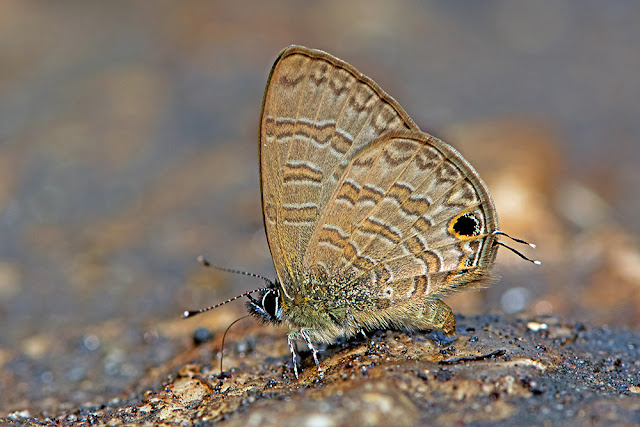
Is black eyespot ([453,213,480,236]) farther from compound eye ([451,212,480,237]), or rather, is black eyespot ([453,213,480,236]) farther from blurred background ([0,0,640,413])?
blurred background ([0,0,640,413])

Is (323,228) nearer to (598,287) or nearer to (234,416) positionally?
(234,416)

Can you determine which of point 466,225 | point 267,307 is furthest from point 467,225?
point 267,307

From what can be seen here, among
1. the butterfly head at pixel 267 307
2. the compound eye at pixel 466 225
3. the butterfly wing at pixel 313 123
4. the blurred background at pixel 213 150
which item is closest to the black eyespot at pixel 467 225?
the compound eye at pixel 466 225

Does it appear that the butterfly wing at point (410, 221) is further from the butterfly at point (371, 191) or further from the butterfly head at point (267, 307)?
the butterfly head at point (267, 307)

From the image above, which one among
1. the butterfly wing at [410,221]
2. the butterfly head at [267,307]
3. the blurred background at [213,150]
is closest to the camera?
the butterfly wing at [410,221]

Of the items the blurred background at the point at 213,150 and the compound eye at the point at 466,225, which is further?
the blurred background at the point at 213,150

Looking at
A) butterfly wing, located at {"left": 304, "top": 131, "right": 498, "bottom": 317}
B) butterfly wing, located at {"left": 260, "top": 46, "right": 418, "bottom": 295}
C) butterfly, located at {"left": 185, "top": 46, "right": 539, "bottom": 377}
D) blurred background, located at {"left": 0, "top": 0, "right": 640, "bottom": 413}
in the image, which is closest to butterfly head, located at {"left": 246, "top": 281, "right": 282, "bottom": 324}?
butterfly, located at {"left": 185, "top": 46, "right": 539, "bottom": 377}
